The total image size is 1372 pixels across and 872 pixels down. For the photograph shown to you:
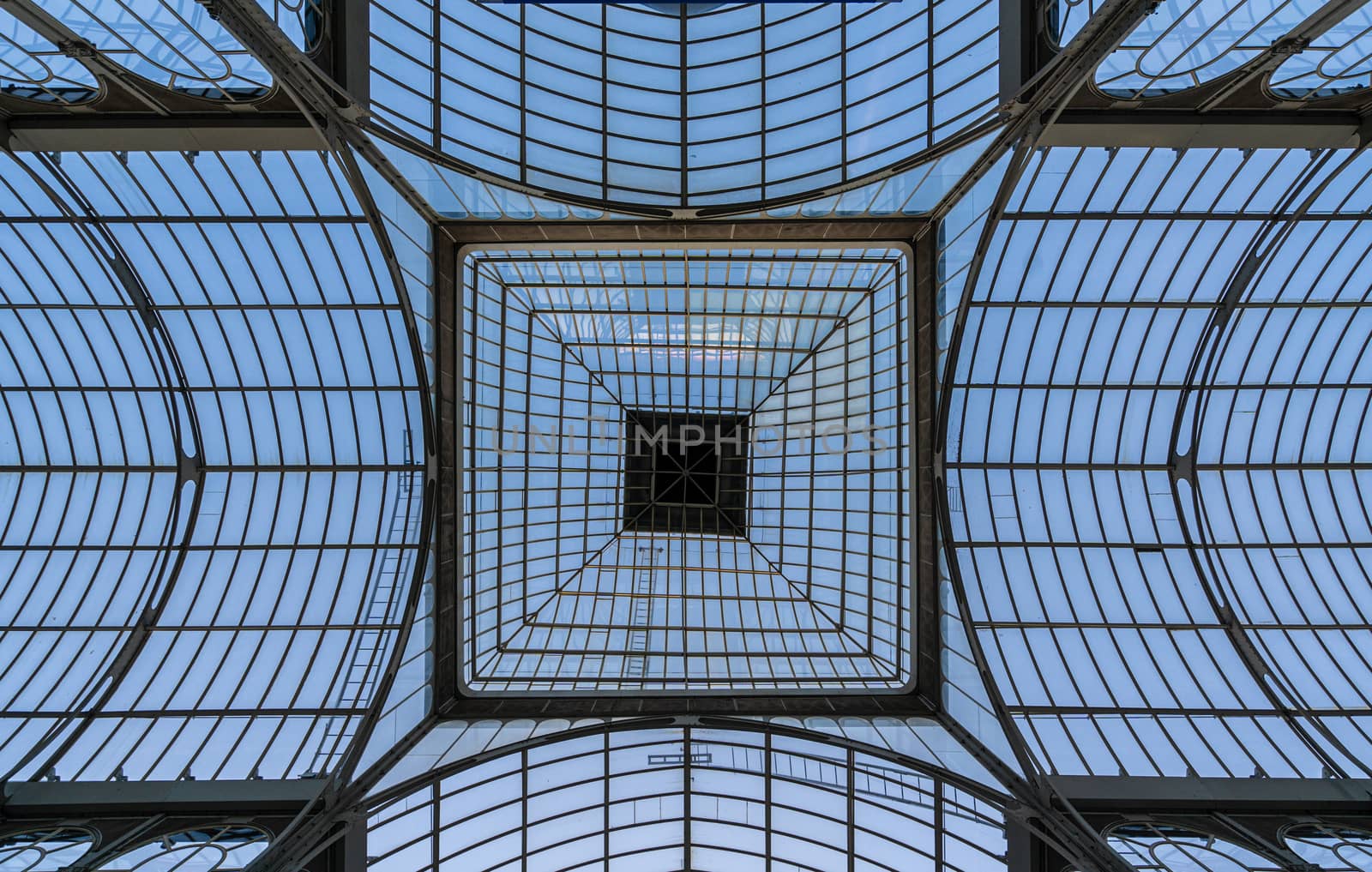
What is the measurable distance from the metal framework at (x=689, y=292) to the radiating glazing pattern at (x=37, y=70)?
36 centimetres

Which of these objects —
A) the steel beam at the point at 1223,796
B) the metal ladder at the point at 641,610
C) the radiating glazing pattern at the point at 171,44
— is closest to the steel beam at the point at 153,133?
the radiating glazing pattern at the point at 171,44

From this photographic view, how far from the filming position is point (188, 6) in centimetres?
1298

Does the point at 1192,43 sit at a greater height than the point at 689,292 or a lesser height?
lesser

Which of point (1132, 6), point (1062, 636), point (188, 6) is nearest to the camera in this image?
point (1132, 6)

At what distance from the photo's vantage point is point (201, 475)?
20516 millimetres

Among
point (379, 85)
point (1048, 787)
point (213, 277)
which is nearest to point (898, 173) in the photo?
point (379, 85)

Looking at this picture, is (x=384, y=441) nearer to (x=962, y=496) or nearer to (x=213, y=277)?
(x=213, y=277)

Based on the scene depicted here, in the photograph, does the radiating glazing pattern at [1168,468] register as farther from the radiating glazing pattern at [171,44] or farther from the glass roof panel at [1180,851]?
the radiating glazing pattern at [171,44]

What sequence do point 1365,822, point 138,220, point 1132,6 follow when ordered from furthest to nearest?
point 138,220, point 1365,822, point 1132,6

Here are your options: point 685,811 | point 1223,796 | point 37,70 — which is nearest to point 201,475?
point 37,70

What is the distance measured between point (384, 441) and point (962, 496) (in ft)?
54.3

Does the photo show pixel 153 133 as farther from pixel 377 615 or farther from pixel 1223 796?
pixel 1223 796

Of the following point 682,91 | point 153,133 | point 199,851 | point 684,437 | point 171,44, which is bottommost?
point 199,851

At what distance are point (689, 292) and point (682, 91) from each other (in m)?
6.51
